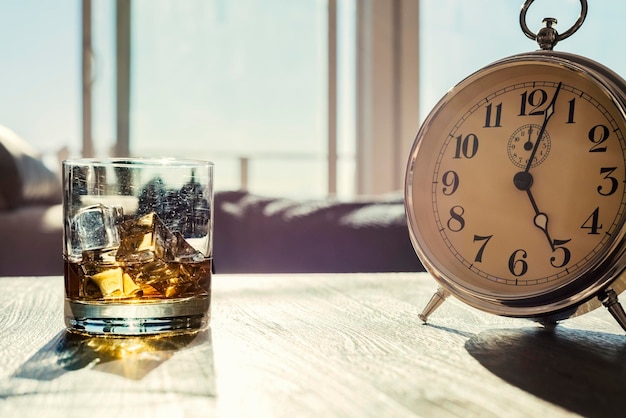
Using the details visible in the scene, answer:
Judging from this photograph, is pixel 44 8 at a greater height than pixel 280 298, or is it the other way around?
pixel 44 8

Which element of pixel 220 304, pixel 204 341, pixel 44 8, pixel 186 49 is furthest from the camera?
pixel 186 49

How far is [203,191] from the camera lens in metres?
0.64

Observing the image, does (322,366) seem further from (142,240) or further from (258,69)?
(258,69)

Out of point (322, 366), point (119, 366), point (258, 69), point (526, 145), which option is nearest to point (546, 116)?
point (526, 145)

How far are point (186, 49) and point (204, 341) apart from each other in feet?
13.9

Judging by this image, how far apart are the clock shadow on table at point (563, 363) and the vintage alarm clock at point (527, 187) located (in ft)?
0.08

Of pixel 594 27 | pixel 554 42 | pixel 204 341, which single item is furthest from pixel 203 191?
pixel 594 27

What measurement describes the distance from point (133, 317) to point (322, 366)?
19 cm

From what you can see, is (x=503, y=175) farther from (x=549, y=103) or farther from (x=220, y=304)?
(x=220, y=304)

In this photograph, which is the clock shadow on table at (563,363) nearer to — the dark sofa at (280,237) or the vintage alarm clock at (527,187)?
the vintage alarm clock at (527,187)

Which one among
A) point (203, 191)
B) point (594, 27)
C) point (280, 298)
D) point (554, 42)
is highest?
point (594, 27)

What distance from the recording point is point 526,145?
0.68 meters

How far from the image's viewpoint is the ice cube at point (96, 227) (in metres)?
0.61

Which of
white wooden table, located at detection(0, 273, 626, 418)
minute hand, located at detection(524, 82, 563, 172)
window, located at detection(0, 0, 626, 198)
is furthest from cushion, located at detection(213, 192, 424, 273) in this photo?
window, located at detection(0, 0, 626, 198)
